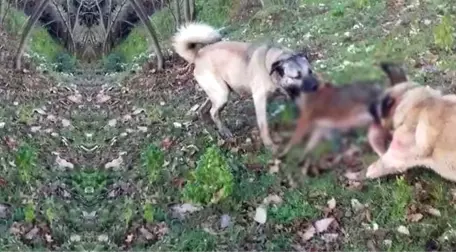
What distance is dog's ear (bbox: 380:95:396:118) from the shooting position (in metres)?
5.35

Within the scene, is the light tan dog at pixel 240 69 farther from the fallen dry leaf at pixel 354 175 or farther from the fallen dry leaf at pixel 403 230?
the fallen dry leaf at pixel 403 230

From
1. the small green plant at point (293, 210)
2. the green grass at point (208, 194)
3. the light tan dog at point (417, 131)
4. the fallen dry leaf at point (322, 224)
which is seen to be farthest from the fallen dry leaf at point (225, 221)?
the light tan dog at point (417, 131)

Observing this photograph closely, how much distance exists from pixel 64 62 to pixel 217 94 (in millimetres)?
2799

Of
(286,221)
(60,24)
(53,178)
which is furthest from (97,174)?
(60,24)

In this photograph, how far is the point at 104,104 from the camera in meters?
7.03

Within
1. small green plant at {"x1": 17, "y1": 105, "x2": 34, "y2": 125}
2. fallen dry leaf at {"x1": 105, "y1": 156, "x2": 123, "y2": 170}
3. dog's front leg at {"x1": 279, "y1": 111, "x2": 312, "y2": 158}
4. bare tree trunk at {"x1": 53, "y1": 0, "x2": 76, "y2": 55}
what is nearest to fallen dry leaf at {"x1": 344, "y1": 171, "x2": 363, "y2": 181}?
dog's front leg at {"x1": 279, "y1": 111, "x2": 312, "y2": 158}

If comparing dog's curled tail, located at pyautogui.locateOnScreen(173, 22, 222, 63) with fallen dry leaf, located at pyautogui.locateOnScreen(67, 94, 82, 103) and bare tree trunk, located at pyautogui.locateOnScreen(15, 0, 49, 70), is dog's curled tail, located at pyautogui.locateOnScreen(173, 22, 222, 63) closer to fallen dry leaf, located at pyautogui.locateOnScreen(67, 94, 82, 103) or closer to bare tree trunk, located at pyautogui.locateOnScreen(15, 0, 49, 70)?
fallen dry leaf, located at pyautogui.locateOnScreen(67, 94, 82, 103)

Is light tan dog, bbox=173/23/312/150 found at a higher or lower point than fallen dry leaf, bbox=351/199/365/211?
higher

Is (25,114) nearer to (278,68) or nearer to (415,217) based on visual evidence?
(278,68)

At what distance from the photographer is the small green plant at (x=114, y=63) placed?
26.0ft

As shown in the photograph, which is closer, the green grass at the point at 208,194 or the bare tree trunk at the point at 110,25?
the green grass at the point at 208,194

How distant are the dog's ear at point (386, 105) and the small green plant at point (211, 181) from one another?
1.37 metres

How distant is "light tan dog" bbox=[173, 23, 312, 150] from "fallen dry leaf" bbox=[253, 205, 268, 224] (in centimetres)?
101

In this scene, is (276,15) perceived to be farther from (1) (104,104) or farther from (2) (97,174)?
(2) (97,174)
